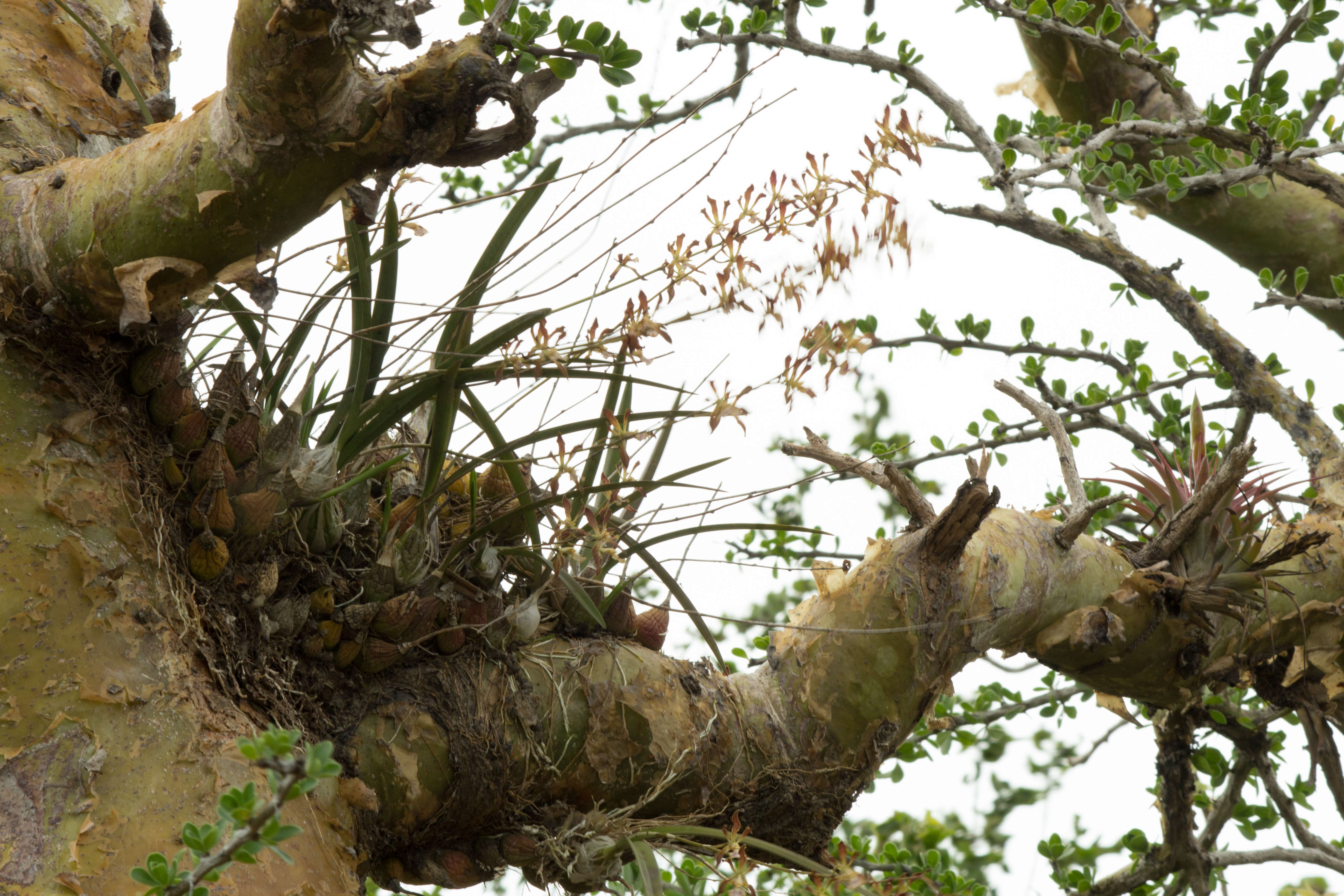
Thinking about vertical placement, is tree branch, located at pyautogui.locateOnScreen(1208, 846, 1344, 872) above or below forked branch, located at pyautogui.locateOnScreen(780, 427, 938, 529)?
below

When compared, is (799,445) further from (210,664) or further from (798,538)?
(798,538)

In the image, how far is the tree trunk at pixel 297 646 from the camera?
3.44 ft

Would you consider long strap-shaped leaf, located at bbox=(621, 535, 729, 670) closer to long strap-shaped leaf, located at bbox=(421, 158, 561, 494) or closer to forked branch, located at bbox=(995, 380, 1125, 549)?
long strap-shaped leaf, located at bbox=(421, 158, 561, 494)

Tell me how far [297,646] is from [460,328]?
1.60 feet

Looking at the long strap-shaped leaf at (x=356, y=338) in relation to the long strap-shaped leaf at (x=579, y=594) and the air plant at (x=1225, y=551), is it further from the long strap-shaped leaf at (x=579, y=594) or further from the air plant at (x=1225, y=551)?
the air plant at (x=1225, y=551)

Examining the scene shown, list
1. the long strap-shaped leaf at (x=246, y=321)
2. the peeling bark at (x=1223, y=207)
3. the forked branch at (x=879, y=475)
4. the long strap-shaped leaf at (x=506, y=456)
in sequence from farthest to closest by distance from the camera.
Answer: the peeling bark at (x=1223, y=207) < the forked branch at (x=879, y=475) < the long strap-shaped leaf at (x=506, y=456) < the long strap-shaped leaf at (x=246, y=321)

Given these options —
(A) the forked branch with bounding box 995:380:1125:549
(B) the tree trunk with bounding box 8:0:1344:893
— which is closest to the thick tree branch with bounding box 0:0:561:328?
(B) the tree trunk with bounding box 8:0:1344:893

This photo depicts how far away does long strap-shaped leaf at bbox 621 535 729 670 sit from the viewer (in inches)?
60.4

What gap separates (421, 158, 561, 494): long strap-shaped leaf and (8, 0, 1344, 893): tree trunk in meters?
0.23

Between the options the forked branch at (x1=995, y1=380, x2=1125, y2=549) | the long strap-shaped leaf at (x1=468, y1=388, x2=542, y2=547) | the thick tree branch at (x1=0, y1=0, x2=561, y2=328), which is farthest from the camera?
the forked branch at (x1=995, y1=380, x2=1125, y2=549)

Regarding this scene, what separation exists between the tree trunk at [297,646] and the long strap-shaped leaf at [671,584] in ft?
0.22

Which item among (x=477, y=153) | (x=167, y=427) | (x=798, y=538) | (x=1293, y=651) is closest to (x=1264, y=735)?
(x=1293, y=651)

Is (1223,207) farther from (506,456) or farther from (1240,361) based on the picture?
(506,456)

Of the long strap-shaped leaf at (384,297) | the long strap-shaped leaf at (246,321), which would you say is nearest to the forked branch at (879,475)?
the long strap-shaped leaf at (384,297)
